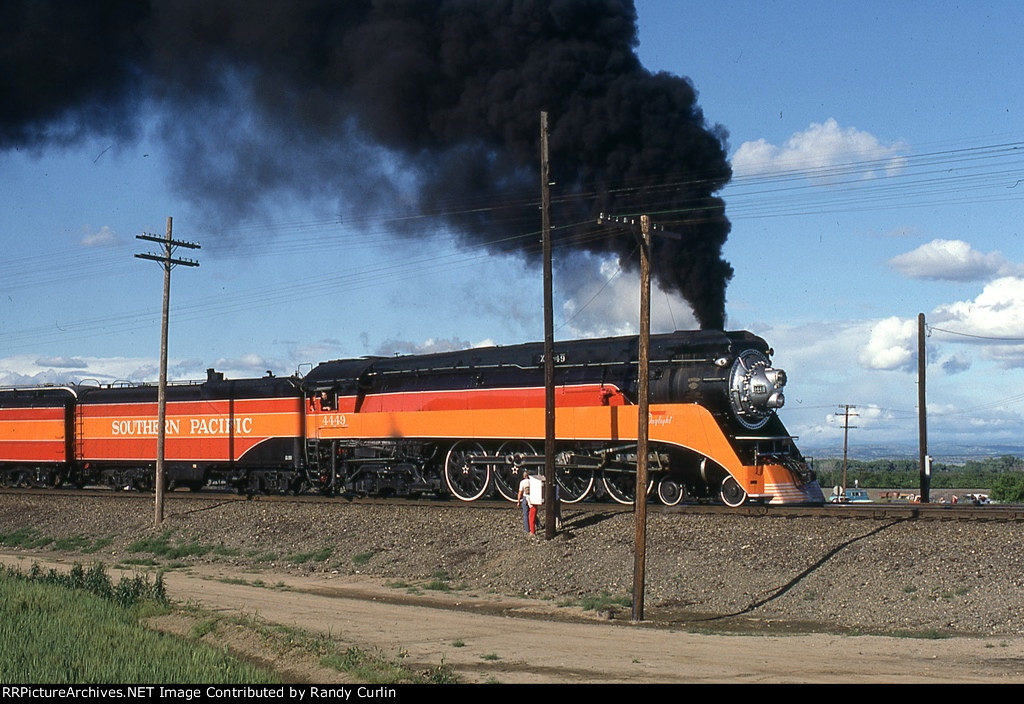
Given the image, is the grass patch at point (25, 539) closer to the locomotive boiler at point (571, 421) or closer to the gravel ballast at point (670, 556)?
the gravel ballast at point (670, 556)

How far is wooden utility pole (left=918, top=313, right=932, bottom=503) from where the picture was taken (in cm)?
3797

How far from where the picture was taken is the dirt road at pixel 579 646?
15062 millimetres

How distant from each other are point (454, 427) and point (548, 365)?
5058mm

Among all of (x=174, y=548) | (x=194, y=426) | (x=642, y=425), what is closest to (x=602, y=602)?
(x=642, y=425)

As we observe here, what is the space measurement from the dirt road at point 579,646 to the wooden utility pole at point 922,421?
2067cm

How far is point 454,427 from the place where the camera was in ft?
99.6

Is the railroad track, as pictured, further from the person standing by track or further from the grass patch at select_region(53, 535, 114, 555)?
the grass patch at select_region(53, 535, 114, 555)

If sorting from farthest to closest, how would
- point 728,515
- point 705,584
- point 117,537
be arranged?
point 117,537
point 728,515
point 705,584

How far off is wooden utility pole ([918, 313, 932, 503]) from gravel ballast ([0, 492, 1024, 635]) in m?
16.5

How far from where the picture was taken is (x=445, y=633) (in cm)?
1934

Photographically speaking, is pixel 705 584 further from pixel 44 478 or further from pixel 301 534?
pixel 44 478

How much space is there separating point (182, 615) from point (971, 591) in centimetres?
1457

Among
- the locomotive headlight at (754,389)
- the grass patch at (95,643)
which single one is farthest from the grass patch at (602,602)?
the grass patch at (95,643)
